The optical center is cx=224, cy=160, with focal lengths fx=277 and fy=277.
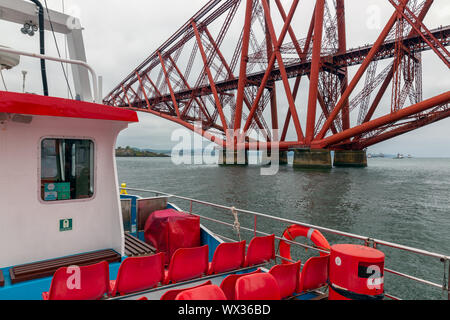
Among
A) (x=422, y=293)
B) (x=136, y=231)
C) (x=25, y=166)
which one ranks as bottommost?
(x=422, y=293)

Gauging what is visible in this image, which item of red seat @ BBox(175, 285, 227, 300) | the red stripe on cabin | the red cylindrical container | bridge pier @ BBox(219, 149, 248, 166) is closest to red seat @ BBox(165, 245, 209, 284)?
red seat @ BBox(175, 285, 227, 300)

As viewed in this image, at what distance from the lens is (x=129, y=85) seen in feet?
245

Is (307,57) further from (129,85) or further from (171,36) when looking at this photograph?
(129,85)

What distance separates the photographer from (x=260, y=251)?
398 cm

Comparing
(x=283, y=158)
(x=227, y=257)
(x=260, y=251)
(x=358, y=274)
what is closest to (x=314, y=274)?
(x=358, y=274)

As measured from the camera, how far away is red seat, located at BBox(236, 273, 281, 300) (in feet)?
7.07

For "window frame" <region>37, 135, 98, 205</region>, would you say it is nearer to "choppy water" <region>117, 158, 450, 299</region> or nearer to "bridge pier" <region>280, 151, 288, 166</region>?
"choppy water" <region>117, 158, 450, 299</region>

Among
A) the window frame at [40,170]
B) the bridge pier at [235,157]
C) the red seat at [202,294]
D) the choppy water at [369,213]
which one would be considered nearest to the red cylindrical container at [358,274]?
the red seat at [202,294]

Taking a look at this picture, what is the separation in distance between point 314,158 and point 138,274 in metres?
31.1

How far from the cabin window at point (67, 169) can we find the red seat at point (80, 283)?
1394mm

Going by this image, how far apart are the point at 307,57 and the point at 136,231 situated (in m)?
40.5

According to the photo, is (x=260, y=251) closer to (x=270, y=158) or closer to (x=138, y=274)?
(x=138, y=274)

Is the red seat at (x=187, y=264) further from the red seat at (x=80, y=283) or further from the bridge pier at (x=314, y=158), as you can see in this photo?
the bridge pier at (x=314, y=158)
